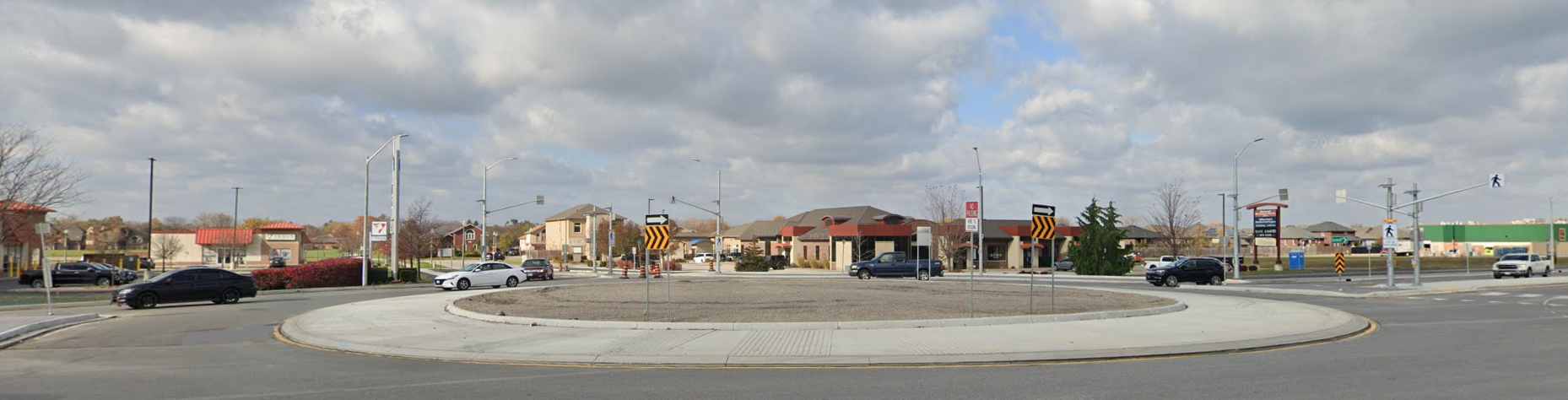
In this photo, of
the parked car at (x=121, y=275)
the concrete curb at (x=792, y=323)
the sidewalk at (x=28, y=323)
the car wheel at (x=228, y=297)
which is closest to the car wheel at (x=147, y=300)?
the car wheel at (x=228, y=297)

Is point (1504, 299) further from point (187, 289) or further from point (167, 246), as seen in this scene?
point (167, 246)

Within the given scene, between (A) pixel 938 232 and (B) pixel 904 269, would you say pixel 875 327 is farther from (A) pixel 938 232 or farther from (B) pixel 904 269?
(A) pixel 938 232

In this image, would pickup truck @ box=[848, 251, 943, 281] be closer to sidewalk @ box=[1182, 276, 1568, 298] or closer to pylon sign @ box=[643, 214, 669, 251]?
sidewalk @ box=[1182, 276, 1568, 298]

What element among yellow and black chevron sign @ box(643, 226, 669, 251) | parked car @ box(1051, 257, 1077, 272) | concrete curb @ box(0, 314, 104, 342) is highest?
yellow and black chevron sign @ box(643, 226, 669, 251)

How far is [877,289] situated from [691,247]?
316 ft

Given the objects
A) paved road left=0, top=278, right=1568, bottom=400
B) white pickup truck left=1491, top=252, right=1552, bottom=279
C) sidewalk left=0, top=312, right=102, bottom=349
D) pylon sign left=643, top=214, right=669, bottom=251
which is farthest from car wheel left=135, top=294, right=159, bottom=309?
white pickup truck left=1491, top=252, right=1552, bottom=279

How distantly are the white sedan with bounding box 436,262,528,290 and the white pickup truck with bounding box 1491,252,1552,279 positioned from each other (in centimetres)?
5250

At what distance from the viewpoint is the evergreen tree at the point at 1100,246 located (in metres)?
53.8

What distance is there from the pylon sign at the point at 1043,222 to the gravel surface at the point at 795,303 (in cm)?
179

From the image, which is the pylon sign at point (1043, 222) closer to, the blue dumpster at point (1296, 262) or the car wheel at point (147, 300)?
the car wheel at point (147, 300)

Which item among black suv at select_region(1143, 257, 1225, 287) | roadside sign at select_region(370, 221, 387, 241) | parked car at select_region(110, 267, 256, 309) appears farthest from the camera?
roadside sign at select_region(370, 221, 387, 241)

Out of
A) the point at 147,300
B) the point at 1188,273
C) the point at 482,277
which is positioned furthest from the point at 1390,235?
the point at 147,300

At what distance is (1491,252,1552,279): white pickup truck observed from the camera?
48.1 meters

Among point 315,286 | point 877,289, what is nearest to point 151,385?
point 877,289
